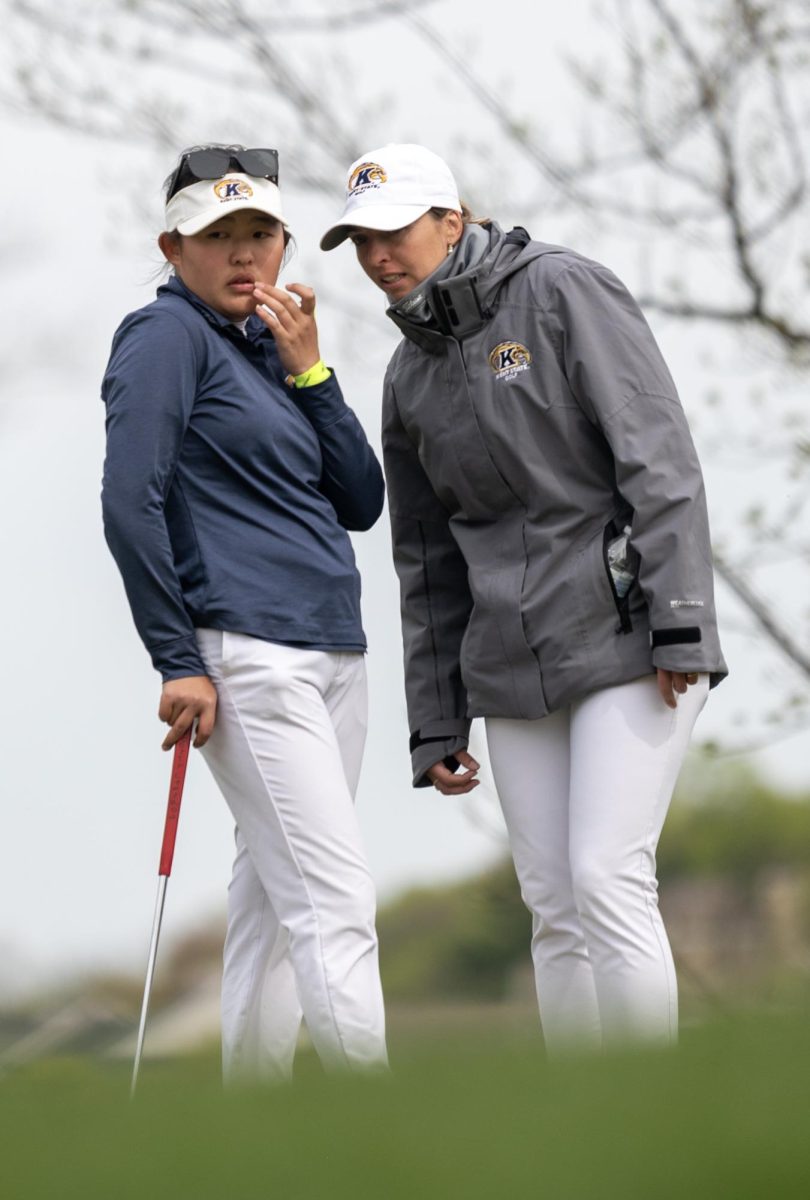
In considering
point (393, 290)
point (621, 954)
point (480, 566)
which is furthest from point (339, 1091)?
point (393, 290)

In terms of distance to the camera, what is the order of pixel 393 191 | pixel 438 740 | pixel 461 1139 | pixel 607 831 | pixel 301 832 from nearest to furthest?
pixel 461 1139 < pixel 607 831 < pixel 301 832 < pixel 393 191 < pixel 438 740

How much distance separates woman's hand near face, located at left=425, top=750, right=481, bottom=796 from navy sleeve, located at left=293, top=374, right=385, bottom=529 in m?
0.48

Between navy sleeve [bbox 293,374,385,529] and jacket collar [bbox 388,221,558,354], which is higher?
jacket collar [bbox 388,221,558,354]

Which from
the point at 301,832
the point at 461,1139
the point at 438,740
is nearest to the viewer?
the point at 461,1139

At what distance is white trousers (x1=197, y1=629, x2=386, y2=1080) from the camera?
3031mm

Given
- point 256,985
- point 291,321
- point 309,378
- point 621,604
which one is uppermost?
point 291,321

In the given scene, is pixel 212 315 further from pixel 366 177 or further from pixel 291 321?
pixel 366 177

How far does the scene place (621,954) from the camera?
2.95 metres

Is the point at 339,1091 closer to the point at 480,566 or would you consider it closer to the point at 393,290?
the point at 480,566

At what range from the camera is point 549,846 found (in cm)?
314

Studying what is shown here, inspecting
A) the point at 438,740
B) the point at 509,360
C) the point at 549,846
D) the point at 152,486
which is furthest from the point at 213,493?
the point at 549,846

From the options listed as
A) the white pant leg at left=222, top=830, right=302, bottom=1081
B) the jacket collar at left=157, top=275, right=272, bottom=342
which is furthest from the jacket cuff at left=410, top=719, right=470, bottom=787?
the jacket collar at left=157, top=275, right=272, bottom=342

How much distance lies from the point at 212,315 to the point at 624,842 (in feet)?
3.72

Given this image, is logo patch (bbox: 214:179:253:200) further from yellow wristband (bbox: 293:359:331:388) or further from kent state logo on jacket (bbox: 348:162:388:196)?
yellow wristband (bbox: 293:359:331:388)
